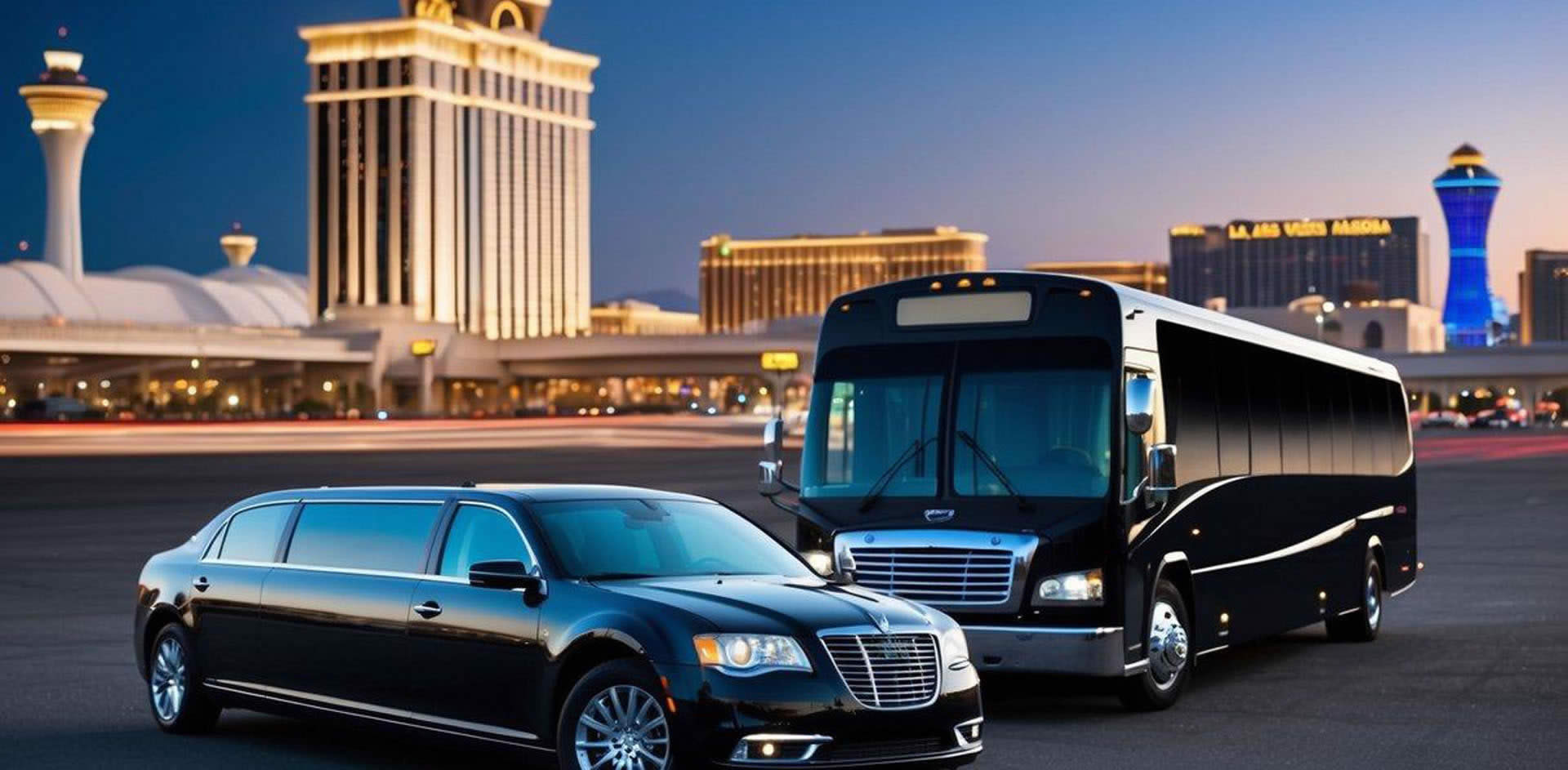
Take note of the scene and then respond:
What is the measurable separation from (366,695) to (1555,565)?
1733 cm

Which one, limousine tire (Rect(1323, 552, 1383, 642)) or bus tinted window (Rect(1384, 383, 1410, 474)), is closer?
limousine tire (Rect(1323, 552, 1383, 642))

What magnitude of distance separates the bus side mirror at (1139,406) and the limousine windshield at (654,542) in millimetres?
2493

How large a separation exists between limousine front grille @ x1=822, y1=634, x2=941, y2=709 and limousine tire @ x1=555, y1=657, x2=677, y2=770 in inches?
30.5

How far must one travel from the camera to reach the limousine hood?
28.1 ft

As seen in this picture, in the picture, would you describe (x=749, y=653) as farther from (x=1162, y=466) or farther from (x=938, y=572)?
(x=1162, y=466)

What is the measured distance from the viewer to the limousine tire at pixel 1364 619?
1622 centimetres

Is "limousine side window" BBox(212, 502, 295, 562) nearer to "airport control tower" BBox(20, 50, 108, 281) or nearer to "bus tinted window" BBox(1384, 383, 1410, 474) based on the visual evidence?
"bus tinted window" BBox(1384, 383, 1410, 474)

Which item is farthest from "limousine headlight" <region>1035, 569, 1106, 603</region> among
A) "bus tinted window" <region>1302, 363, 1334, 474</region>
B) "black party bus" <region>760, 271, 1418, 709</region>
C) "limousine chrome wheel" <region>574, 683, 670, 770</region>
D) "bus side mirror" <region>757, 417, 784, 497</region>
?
"bus tinted window" <region>1302, 363, 1334, 474</region>

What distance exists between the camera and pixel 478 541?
948 cm

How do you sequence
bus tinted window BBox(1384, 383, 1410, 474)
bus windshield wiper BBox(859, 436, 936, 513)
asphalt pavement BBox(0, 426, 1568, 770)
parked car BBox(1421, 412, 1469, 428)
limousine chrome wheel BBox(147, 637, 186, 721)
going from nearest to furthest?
1. asphalt pavement BBox(0, 426, 1568, 770)
2. limousine chrome wheel BBox(147, 637, 186, 721)
3. bus windshield wiper BBox(859, 436, 936, 513)
4. bus tinted window BBox(1384, 383, 1410, 474)
5. parked car BBox(1421, 412, 1469, 428)

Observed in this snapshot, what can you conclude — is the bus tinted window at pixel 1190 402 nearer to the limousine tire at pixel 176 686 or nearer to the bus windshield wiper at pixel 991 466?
the bus windshield wiper at pixel 991 466

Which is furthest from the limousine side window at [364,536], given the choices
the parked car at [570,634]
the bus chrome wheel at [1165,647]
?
the bus chrome wheel at [1165,647]

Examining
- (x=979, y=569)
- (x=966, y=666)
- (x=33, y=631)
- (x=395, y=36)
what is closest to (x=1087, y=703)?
(x=979, y=569)

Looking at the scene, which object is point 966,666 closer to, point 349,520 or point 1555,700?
point 349,520
